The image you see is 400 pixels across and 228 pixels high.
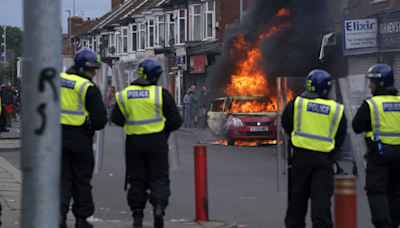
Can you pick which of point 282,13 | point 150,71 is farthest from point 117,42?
point 150,71

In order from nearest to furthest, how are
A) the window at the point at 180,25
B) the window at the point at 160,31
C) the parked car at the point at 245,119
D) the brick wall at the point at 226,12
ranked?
the parked car at the point at 245,119 < the brick wall at the point at 226,12 < the window at the point at 180,25 < the window at the point at 160,31

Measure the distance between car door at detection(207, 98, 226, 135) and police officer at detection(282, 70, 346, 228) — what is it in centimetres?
1319

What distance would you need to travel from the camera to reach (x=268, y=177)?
38.8 ft

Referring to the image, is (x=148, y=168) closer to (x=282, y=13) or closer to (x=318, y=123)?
(x=318, y=123)

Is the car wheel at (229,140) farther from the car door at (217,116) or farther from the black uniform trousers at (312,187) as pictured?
the black uniform trousers at (312,187)

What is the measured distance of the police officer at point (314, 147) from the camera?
5938mm

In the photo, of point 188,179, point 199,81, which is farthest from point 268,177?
point 199,81

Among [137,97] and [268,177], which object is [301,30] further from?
[137,97]

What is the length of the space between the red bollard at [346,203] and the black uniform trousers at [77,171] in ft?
10.1

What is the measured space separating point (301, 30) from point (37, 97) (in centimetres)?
2277

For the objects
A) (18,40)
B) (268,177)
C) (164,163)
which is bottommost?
(268,177)

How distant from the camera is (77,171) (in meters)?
6.43

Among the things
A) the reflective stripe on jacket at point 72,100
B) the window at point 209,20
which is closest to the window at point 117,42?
the window at point 209,20

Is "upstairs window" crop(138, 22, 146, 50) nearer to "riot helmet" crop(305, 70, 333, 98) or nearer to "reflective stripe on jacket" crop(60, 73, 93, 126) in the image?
"reflective stripe on jacket" crop(60, 73, 93, 126)
